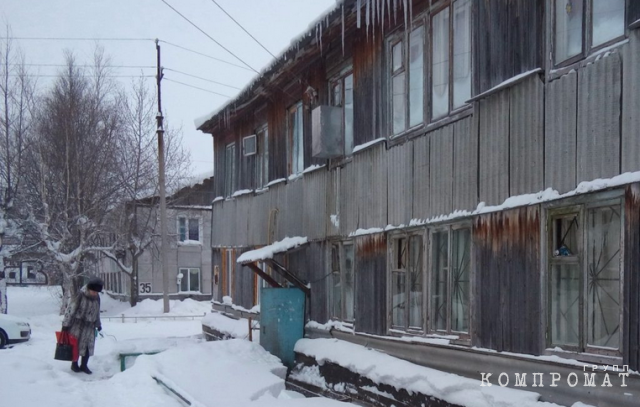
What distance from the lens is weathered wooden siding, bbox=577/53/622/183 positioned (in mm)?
5199

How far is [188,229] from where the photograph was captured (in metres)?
38.3

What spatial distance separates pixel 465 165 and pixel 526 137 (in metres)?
1.15

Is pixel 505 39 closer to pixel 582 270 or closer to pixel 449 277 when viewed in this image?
pixel 582 270

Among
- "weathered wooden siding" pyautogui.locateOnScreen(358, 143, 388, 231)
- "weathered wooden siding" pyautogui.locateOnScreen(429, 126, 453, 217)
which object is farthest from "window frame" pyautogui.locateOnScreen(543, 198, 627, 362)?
"weathered wooden siding" pyautogui.locateOnScreen(358, 143, 388, 231)

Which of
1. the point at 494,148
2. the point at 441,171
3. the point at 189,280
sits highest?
the point at 494,148

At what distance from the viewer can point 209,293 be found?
38000 millimetres

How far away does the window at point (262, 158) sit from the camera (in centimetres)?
1545

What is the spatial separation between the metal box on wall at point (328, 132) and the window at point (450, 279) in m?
3.43

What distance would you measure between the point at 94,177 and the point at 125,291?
12.5 metres

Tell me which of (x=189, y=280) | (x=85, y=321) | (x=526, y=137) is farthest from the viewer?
(x=189, y=280)

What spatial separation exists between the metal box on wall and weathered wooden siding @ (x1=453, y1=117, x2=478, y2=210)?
375 centimetres

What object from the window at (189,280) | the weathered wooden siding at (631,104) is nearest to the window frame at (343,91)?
the weathered wooden siding at (631,104)

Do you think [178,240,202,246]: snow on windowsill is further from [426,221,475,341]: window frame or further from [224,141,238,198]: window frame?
[426,221,475,341]: window frame

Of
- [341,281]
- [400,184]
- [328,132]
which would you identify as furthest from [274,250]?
[400,184]
